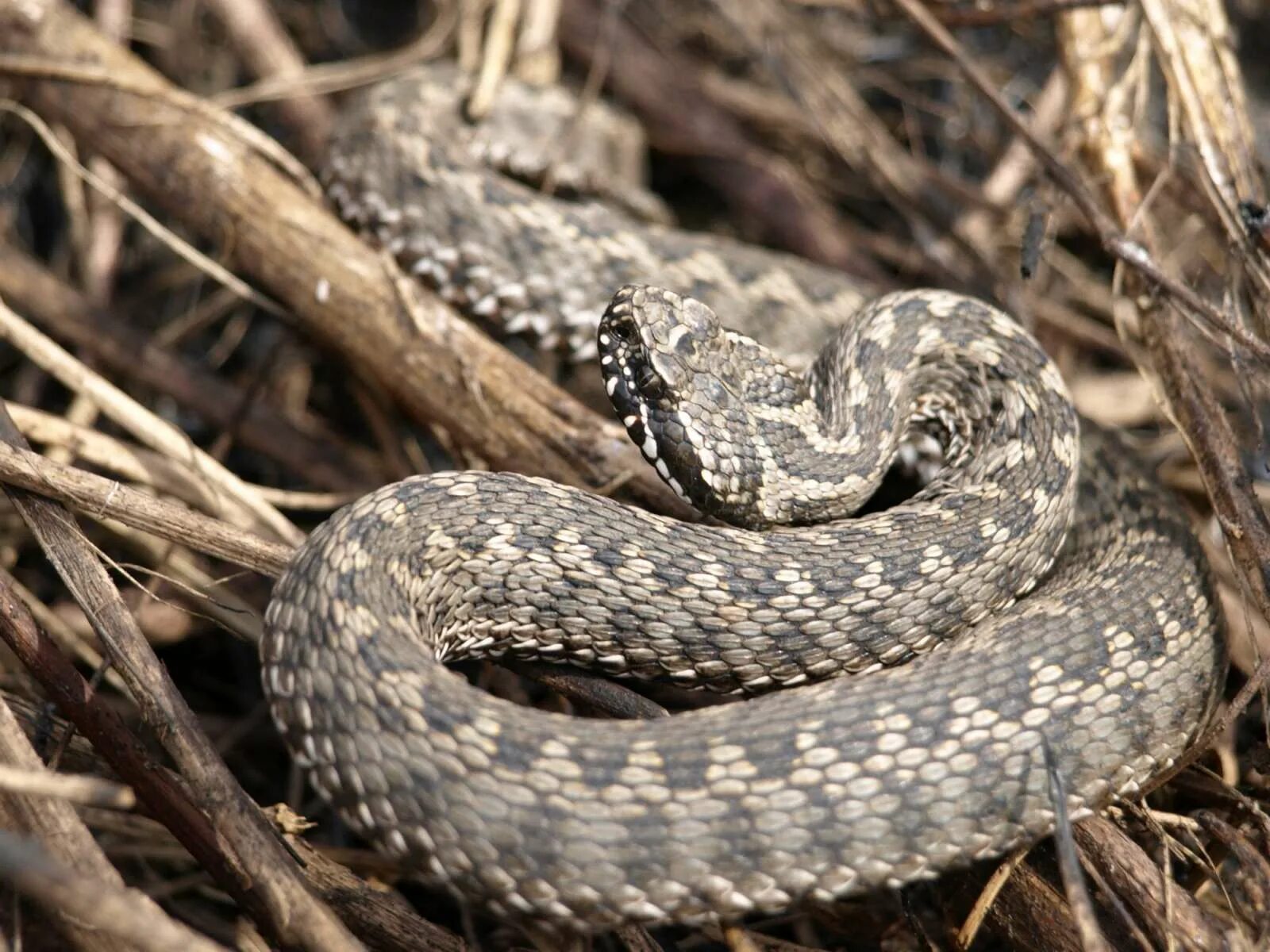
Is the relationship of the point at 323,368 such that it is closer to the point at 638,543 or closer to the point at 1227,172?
the point at 638,543

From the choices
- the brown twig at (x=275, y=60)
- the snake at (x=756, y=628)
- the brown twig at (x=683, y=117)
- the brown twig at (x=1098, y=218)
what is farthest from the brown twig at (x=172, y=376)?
the brown twig at (x=1098, y=218)

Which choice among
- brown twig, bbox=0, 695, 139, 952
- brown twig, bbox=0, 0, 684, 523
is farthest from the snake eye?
brown twig, bbox=0, 695, 139, 952

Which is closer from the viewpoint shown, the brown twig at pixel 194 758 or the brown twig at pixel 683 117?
the brown twig at pixel 194 758

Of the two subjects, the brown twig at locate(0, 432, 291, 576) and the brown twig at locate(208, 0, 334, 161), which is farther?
the brown twig at locate(208, 0, 334, 161)

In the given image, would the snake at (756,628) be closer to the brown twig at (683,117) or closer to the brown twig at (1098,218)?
the brown twig at (1098,218)

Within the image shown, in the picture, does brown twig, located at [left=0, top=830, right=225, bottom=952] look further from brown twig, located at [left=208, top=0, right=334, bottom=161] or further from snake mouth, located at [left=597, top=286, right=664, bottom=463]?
brown twig, located at [left=208, top=0, right=334, bottom=161]

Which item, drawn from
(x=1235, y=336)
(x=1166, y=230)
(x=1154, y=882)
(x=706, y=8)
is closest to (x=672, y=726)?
(x=1154, y=882)

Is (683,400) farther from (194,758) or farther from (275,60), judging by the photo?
(275,60)
